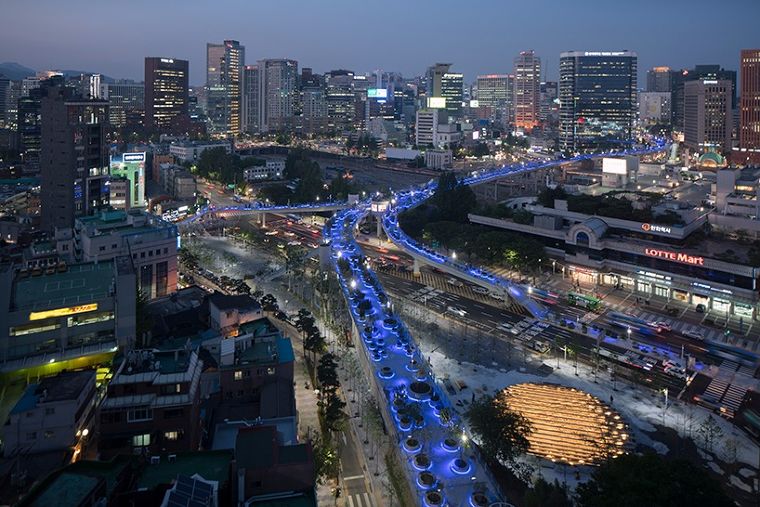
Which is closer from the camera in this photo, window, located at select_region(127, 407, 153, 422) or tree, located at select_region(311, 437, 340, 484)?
window, located at select_region(127, 407, 153, 422)

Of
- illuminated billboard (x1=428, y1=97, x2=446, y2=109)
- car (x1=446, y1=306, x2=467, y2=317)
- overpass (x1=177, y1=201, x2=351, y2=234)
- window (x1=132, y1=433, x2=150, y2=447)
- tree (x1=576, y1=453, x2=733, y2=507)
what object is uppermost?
illuminated billboard (x1=428, y1=97, x2=446, y2=109)

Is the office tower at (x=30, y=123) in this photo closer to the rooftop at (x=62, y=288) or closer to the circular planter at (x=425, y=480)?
the rooftop at (x=62, y=288)

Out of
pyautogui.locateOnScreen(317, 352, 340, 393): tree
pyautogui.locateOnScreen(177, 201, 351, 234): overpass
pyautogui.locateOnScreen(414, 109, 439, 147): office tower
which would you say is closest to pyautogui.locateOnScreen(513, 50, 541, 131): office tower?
pyautogui.locateOnScreen(414, 109, 439, 147): office tower

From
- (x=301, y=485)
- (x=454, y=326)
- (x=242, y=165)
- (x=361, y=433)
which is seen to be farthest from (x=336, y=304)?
(x=242, y=165)

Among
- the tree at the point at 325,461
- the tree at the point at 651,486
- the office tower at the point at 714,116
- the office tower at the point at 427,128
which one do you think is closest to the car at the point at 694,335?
the tree at the point at 651,486

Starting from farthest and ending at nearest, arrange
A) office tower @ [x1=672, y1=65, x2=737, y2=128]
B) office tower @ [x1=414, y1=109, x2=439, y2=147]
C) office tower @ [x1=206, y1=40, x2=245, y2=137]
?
office tower @ [x1=206, y1=40, x2=245, y2=137], office tower @ [x1=672, y1=65, x2=737, y2=128], office tower @ [x1=414, y1=109, x2=439, y2=147]

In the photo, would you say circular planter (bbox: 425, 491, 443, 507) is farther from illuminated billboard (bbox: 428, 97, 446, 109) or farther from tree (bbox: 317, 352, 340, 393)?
illuminated billboard (bbox: 428, 97, 446, 109)

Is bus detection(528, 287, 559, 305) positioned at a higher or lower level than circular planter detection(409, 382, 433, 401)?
higher

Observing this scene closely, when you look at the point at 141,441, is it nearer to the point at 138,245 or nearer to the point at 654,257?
the point at 138,245
